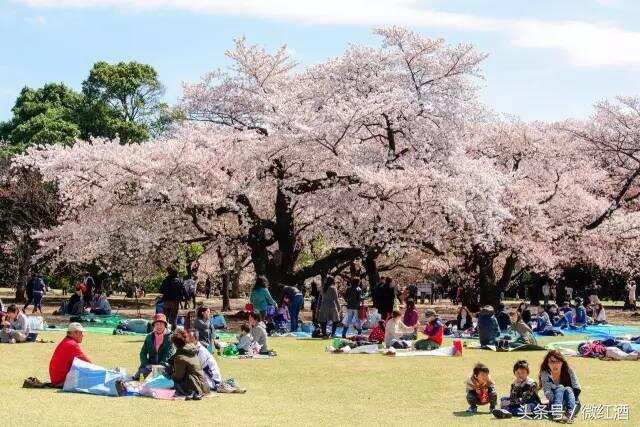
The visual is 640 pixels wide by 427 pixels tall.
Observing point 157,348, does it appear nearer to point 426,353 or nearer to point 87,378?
point 87,378

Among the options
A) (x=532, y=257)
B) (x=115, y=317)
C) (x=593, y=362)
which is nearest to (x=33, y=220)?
(x=115, y=317)

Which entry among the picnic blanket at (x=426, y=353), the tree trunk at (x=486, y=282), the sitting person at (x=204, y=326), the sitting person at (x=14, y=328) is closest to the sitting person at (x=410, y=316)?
the picnic blanket at (x=426, y=353)

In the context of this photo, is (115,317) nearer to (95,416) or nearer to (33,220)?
(33,220)

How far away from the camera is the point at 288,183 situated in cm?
2912

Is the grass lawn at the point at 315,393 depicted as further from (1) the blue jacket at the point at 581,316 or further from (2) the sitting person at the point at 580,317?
(1) the blue jacket at the point at 581,316

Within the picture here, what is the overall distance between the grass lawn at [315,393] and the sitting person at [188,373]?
10.1 inches

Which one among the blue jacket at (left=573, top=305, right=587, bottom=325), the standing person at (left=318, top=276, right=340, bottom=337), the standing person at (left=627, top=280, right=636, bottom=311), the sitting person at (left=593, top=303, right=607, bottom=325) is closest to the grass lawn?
the standing person at (left=318, top=276, right=340, bottom=337)

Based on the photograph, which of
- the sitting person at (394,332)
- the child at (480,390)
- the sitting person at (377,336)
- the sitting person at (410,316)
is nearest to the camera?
the child at (480,390)

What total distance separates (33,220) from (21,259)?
2973 millimetres

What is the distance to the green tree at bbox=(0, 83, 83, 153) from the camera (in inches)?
2062

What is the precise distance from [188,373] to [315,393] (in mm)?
1861

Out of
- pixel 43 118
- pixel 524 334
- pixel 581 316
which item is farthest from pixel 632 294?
pixel 43 118

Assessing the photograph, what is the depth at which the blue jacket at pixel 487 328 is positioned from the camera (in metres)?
19.6

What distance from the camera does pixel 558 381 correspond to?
10.4 m
